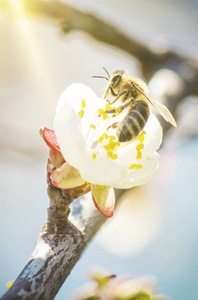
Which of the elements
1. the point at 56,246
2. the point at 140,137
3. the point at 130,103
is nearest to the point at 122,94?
the point at 130,103

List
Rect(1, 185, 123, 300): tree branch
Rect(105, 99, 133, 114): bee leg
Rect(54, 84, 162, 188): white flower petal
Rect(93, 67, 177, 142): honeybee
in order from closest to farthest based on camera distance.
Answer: Rect(1, 185, 123, 300): tree branch < Rect(54, 84, 162, 188): white flower petal < Rect(93, 67, 177, 142): honeybee < Rect(105, 99, 133, 114): bee leg

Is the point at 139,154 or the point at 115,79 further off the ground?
the point at 115,79

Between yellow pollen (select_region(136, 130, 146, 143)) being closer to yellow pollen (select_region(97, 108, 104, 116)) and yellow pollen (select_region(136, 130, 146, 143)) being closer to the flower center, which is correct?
the flower center

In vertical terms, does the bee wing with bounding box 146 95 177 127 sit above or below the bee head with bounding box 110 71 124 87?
below

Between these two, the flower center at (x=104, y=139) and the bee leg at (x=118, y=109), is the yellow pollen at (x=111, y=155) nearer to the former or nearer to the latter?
the flower center at (x=104, y=139)

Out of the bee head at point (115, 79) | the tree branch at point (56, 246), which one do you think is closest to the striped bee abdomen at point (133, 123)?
the bee head at point (115, 79)

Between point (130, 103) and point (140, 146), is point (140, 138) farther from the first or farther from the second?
point (130, 103)

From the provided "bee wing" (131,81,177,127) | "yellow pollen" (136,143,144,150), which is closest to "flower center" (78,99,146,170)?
"yellow pollen" (136,143,144,150)

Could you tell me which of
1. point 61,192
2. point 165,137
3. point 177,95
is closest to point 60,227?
point 61,192
